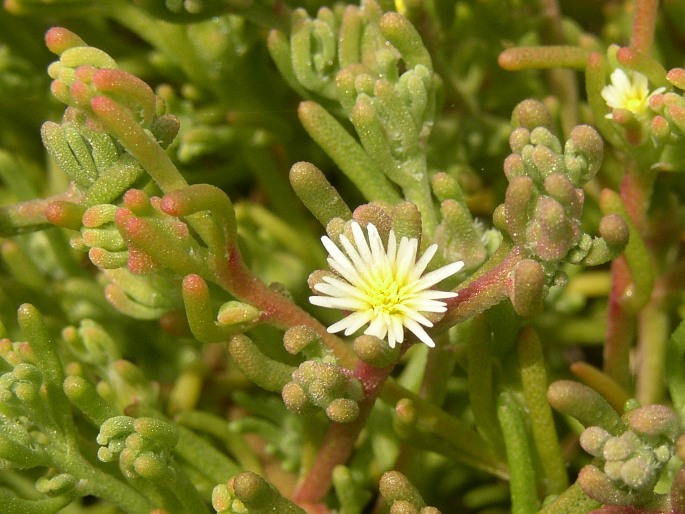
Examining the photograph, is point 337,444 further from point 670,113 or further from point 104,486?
point 670,113

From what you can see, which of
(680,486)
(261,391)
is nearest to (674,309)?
(680,486)

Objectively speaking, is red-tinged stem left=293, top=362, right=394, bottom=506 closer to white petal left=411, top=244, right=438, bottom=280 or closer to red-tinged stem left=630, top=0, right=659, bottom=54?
white petal left=411, top=244, right=438, bottom=280

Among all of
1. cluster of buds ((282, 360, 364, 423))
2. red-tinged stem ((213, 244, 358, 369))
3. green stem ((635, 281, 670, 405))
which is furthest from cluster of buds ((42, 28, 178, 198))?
Result: green stem ((635, 281, 670, 405))

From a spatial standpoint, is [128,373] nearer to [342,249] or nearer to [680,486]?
[342,249]

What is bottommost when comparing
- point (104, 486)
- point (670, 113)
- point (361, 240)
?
point (104, 486)

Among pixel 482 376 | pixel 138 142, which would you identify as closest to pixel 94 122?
pixel 138 142

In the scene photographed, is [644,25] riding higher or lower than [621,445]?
higher
